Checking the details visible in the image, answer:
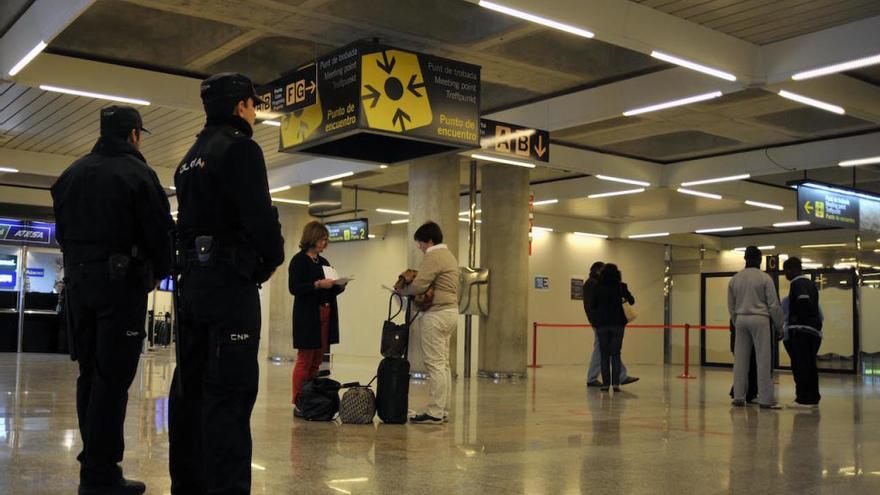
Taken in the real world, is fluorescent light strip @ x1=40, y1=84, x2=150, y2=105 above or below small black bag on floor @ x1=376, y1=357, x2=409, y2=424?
above

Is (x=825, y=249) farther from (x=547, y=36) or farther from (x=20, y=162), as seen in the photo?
(x=20, y=162)

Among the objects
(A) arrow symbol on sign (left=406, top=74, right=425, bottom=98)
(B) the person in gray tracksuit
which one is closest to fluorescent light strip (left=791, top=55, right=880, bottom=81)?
(B) the person in gray tracksuit

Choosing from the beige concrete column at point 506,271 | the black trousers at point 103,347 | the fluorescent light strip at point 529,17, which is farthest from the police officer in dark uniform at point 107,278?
the beige concrete column at point 506,271

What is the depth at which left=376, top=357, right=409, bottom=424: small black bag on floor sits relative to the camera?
726cm

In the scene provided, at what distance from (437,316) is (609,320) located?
5281 mm

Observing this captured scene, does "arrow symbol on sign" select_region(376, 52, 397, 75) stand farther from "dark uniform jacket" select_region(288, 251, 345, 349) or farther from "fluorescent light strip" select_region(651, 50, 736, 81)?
"fluorescent light strip" select_region(651, 50, 736, 81)

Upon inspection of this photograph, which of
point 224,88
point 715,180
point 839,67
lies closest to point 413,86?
point 839,67

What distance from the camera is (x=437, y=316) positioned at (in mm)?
7168

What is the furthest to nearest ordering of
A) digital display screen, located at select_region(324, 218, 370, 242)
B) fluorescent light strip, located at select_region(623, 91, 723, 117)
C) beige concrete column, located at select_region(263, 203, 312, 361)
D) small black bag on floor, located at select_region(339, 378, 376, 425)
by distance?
beige concrete column, located at select_region(263, 203, 312, 361) → digital display screen, located at select_region(324, 218, 370, 242) → fluorescent light strip, located at select_region(623, 91, 723, 117) → small black bag on floor, located at select_region(339, 378, 376, 425)

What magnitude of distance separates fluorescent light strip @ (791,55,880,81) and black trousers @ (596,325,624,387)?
13.3 ft

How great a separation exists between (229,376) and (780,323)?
790 centimetres

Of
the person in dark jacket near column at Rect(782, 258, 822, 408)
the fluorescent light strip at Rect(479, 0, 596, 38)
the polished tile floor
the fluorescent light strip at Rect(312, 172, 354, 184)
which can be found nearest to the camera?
the polished tile floor

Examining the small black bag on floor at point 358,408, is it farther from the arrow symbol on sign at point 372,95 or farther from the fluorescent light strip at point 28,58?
the fluorescent light strip at point 28,58

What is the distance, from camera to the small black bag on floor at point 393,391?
726 cm
